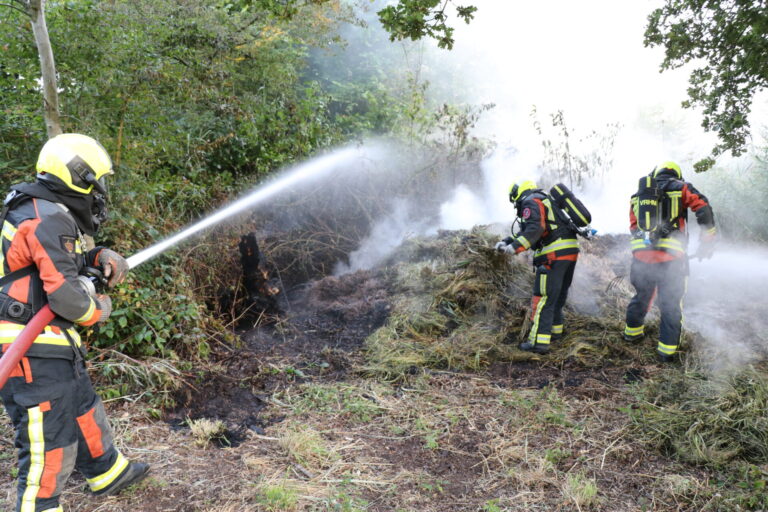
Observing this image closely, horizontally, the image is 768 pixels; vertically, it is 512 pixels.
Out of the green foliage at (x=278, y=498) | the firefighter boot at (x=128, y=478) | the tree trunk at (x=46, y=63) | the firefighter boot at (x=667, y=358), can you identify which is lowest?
the firefighter boot at (x=667, y=358)

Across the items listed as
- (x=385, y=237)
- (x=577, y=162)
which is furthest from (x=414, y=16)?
(x=577, y=162)

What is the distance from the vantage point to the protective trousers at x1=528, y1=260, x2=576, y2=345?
5432mm

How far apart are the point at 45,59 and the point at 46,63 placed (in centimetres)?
3

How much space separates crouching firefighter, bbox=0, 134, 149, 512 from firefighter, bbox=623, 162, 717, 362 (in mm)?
4868

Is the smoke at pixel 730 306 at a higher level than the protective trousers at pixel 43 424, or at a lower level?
lower

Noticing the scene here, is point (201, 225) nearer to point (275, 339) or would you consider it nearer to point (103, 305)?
point (275, 339)

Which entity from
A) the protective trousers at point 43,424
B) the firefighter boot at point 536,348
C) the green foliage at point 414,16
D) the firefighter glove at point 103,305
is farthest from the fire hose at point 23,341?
the firefighter boot at point 536,348

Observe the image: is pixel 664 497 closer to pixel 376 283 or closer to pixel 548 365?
pixel 548 365

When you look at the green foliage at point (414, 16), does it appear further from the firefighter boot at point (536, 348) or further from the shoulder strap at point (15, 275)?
the firefighter boot at point (536, 348)

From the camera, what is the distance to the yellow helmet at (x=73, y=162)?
2.68m

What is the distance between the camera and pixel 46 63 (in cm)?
381

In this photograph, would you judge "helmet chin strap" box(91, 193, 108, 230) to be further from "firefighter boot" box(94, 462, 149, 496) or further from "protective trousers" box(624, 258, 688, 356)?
"protective trousers" box(624, 258, 688, 356)

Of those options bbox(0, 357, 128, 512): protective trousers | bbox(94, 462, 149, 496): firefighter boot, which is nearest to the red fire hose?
bbox(0, 357, 128, 512): protective trousers

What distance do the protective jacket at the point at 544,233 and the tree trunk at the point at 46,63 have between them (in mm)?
4307
